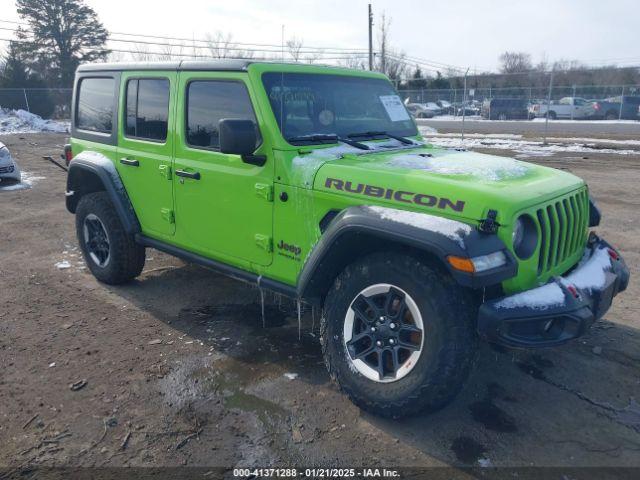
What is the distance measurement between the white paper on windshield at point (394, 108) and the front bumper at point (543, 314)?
2.01 metres

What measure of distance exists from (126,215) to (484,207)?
330 cm

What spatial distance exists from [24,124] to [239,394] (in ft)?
92.1

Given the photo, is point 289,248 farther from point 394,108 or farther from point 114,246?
point 114,246

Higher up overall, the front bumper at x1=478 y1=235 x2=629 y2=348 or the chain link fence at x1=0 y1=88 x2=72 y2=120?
the chain link fence at x1=0 y1=88 x2=72 y2=120

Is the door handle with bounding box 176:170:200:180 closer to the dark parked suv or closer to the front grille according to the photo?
the front grille

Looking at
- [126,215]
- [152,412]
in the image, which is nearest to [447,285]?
[152,412]

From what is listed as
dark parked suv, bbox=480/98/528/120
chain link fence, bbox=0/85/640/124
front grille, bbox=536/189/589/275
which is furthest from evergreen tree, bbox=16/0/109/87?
front grille, bbox=536/189/589/275

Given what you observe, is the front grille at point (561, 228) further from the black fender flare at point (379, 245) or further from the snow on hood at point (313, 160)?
the snow on hood at point (313, 160)

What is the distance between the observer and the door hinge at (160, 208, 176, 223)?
4.40 metres

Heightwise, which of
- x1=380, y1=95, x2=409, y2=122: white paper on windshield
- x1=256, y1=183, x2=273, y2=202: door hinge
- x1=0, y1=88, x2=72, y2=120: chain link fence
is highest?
x1=0, y1=88, x2=72, y2=120: chain link fence

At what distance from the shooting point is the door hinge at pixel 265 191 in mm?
3526

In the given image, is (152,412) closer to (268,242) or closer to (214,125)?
(268,242)

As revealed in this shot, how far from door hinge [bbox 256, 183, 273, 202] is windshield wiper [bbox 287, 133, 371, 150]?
335 mm

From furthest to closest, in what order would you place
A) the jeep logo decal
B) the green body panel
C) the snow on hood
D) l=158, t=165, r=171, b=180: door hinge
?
l=158, t=165, r=171, b=180: door hinge < the jeep logo decal < the snow on hood < the green body panel
